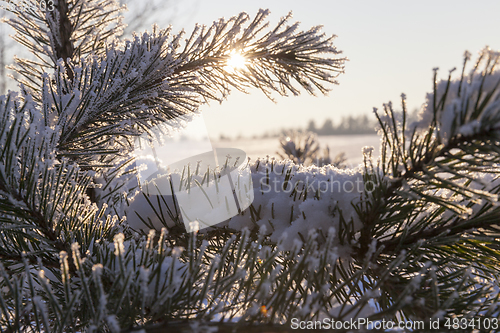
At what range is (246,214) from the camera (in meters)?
1.07

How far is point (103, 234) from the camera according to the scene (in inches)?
40.6

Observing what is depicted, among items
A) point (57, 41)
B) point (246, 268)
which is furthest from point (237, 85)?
point (246, 268)

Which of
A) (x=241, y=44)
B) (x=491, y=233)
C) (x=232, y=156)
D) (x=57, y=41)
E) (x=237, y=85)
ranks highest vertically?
(x=57, y=41)

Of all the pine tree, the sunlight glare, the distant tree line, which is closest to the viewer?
the pine tree

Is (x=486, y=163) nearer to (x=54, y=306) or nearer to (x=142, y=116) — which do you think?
(x=54, y=306)

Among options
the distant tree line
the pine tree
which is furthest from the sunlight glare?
the distant tree line

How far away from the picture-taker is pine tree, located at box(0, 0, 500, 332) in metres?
0.67

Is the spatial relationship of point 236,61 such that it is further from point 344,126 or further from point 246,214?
point 344,126

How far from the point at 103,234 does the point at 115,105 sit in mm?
434

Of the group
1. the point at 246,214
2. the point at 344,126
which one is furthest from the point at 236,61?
the point at 344,126

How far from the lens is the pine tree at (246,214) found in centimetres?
67

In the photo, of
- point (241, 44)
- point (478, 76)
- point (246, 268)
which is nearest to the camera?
point (478, 76)

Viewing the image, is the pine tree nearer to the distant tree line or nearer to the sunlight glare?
the sunlight glare

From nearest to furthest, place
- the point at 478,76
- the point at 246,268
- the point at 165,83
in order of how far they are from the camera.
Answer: the point at 478,76, the point at 246,268, the point at 165,83
